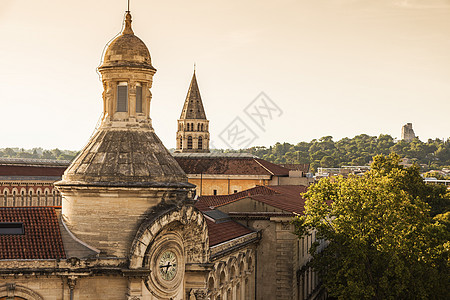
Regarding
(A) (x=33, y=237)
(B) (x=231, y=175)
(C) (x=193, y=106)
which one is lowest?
(A) (x=33, y=237)

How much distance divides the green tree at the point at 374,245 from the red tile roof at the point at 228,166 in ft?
182

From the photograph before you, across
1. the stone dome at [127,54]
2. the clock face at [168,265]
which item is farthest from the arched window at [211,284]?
the stone dome at [127,54]

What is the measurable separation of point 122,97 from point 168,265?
9175 mm

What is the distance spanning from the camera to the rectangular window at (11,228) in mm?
35344

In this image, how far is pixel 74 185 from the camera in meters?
35.7

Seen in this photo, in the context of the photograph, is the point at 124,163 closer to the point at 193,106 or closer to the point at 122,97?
the point at 122,97

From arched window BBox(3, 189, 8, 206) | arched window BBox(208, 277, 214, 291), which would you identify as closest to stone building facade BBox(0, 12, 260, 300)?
arched window BBox(208, 277, 214, 291)

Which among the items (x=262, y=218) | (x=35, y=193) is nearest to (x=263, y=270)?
(x=262, y=218)

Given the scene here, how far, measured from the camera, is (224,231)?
52.4 meters

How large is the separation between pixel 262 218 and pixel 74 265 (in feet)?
90.1

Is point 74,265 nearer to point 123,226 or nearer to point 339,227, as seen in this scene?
point 123,226

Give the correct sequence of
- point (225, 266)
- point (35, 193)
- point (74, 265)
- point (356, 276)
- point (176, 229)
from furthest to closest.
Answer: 1. point (35, 193)
2. point (356, 276)
3. point (225, 266)
4. point (176, 229)
5. point (74, 265)

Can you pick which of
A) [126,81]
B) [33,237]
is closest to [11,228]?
[33,237]

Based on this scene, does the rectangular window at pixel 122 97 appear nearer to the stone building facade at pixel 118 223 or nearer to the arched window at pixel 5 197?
the stone building facade at pixel 118 223
